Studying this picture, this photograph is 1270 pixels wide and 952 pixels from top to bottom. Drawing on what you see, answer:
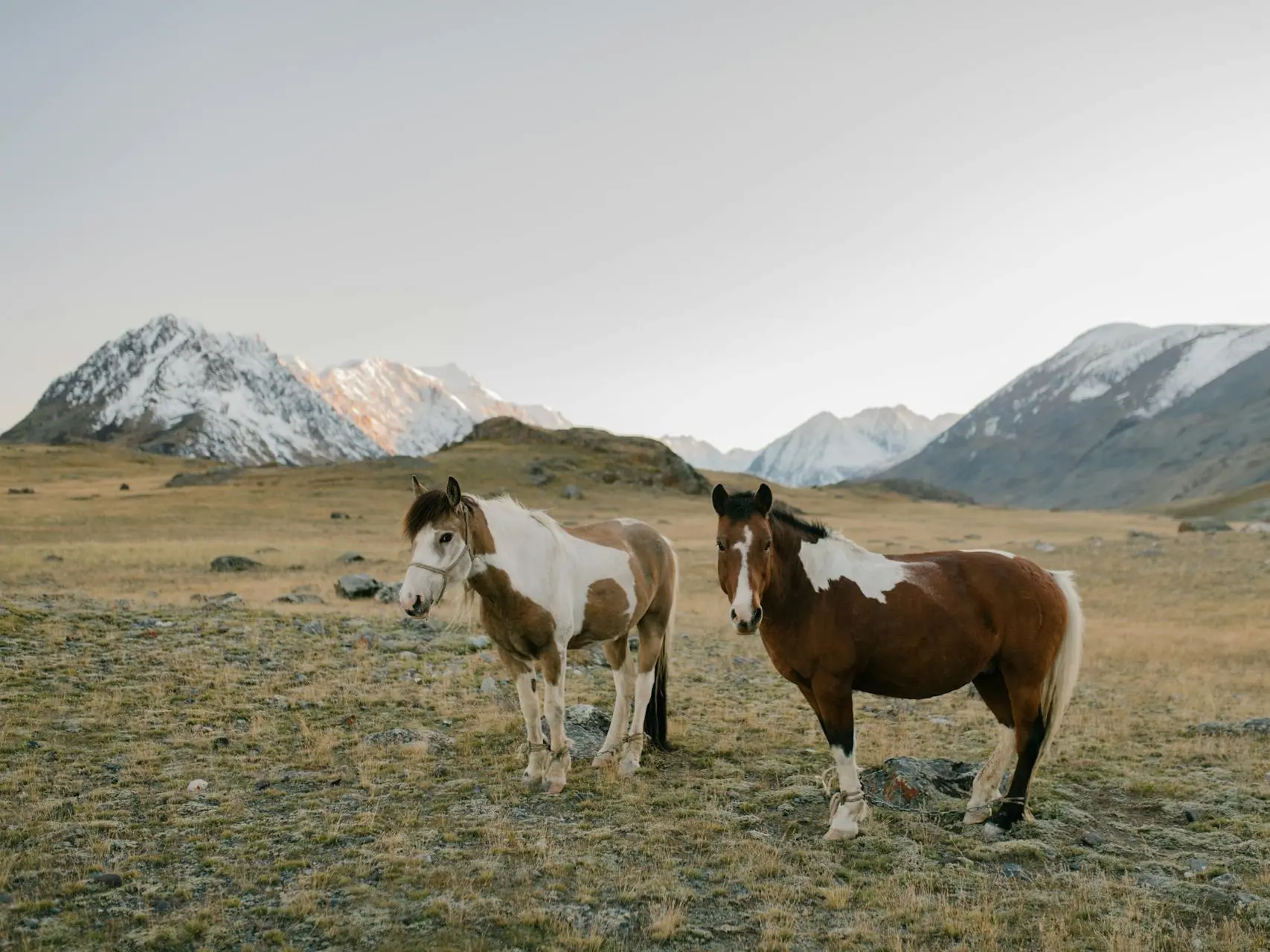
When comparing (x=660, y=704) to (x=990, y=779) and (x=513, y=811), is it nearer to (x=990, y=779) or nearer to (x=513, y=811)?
(x=513, y=811)

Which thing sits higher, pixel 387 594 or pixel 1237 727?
pixel 387 594

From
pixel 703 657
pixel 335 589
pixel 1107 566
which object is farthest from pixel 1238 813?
pixel 1107 566

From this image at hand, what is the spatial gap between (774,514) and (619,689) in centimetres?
356

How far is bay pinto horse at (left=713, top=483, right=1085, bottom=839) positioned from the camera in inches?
290

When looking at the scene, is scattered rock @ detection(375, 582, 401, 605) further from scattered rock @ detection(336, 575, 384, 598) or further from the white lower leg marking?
the white lower leg marking

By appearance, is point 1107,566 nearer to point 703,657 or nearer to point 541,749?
point 703,657

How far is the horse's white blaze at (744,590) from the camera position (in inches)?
268

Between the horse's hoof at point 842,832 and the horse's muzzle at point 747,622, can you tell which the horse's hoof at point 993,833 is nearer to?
the horse's hoof at point 842,832

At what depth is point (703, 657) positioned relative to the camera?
17.7 m

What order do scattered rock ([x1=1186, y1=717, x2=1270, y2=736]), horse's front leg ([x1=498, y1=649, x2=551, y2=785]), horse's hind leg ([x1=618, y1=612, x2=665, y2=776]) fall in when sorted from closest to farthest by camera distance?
horse's front leg ([x1=498, y1=649, x2=551, y2=785]) → horse's hind leg ([x1=618, y1=612, x2=665, y2=776]) → scattered rock ([x1=1186, y1=717, x2=1270, y2=736])

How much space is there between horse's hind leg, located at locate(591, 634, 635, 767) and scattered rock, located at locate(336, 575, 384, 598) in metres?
15.2

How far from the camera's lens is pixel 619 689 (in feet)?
32.3

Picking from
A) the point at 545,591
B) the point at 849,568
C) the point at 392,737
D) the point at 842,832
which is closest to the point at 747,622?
the point at 849,568

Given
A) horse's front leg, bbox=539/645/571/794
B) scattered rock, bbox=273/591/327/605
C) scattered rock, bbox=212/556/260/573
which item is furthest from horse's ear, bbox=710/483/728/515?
scattered rock, bbox=212/556/260/573
